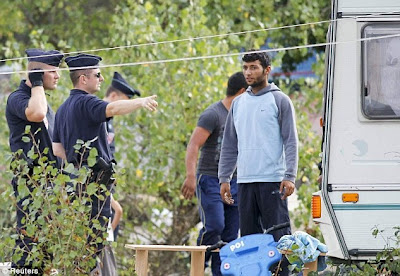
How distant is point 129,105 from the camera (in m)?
7.70

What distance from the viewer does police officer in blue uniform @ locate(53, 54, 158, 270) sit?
7.94m

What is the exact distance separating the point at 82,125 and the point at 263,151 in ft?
4.37

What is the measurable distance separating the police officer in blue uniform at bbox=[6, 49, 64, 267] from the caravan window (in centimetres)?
223

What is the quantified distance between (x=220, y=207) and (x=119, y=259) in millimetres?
2460

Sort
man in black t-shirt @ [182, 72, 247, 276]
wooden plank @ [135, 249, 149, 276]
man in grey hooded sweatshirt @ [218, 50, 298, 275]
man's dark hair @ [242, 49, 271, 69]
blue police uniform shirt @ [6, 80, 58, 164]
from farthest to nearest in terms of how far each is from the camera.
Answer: man in black t-shirt @ [182, 72, 247, 276], wooden plank @ [135, 249, 149, 276], man's dark hair @ [242, 49, 271, 69], man in grey hooded sweatshirt @ [218, 50, 298, 275], blue police uniform shirt @ [6, 80, 58, 164]

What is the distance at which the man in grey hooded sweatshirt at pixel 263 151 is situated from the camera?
8.36 meters

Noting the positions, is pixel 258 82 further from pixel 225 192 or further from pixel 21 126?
pixel 21 126

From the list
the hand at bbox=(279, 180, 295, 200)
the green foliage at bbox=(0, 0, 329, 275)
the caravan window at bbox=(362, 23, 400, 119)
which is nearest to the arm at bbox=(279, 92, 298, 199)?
the hand at bbox=(279, 180, 295, 200)

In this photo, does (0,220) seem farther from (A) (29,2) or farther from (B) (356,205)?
(A) (29,2)

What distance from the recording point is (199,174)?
9.72m

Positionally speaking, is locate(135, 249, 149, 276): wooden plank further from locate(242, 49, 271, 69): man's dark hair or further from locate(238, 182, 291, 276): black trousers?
locate(242, 49, 271, 69): man's dark hair

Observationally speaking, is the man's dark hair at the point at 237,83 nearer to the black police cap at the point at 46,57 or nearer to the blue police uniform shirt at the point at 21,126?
the black police cap at the point at 46,57
